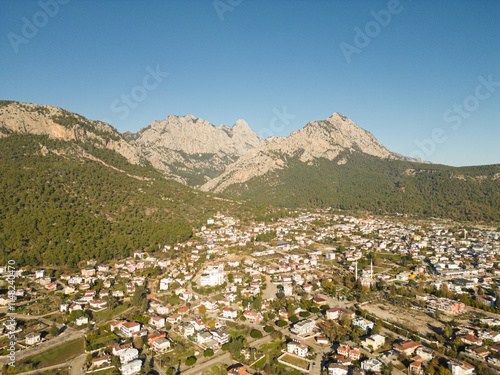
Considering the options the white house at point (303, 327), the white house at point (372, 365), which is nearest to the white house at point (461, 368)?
the white house at point (372, 365)

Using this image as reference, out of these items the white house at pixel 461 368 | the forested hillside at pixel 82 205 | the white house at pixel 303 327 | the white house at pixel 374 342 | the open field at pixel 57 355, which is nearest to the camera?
the white house at pixel 461 368

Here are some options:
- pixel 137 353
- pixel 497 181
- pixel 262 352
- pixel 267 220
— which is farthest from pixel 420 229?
pixel 137 353

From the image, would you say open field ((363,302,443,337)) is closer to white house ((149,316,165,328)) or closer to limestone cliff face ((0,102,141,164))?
white house ((149,316,165,328))

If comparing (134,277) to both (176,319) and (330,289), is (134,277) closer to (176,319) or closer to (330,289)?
(176,319)

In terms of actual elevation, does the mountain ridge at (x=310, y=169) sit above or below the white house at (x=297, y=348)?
above

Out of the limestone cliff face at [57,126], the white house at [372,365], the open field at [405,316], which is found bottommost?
the white house at [372,365]

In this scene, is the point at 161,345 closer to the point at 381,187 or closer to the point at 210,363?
the point at 210,363

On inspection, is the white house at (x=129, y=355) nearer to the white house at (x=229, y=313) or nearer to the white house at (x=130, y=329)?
the white house at (x=130, y=329)
